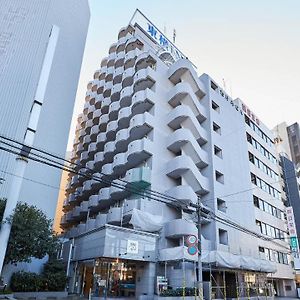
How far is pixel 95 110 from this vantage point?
42.4 metres

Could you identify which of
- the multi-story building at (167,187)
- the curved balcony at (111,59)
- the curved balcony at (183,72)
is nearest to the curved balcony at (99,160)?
the multi-story building at (167,187)

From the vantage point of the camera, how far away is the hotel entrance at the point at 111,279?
797 inches

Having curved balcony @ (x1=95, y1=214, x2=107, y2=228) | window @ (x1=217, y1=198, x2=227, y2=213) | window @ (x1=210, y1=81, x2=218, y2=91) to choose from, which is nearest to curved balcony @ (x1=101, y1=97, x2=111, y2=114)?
window @ (x1=210, y1=81, x2=218, y2=91)

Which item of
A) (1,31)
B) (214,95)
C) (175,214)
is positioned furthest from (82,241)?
(1,31)

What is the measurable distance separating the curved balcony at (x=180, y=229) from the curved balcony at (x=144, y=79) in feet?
49.8

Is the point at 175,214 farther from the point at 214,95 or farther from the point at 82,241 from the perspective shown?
the point at 214,95

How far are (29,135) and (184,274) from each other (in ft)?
46.7

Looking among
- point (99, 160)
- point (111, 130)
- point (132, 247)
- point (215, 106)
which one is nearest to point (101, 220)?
point (132, 247)

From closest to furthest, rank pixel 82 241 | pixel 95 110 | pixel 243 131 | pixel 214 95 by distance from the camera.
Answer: pixel 82 241 → pixel 214 95 → pixel 243 131 → pixel 95 110

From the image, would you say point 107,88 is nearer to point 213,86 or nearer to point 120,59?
point 120,59

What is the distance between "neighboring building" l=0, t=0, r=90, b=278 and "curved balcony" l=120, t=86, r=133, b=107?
7557 millimetres

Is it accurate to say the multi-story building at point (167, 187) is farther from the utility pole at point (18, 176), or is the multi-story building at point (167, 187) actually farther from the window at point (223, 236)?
the utility pole at point (18, 176)

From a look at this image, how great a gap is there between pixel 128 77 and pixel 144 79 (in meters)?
4.24

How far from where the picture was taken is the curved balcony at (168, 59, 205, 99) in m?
31.5
